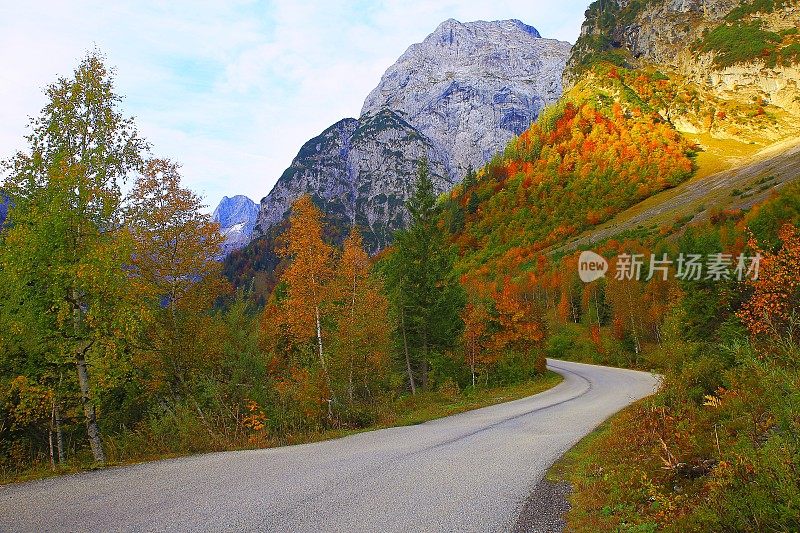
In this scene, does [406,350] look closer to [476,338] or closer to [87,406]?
[476,338]

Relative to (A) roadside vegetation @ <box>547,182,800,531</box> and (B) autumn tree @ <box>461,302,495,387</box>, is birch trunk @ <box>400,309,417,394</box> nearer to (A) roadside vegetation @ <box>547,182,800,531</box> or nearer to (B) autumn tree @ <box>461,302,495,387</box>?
(B) autumn tree @ <box>461,302,495,387</box>

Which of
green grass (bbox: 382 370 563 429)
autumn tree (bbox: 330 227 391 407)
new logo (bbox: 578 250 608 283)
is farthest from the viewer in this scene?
new logo (bbox: 578 250 608 283)

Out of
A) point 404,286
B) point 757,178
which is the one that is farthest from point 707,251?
point 757,178

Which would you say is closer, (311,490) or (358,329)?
(311,490)

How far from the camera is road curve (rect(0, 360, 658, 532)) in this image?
20.1 ft

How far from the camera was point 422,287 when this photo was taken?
90.8ft

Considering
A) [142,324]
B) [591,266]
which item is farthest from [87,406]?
[591,266]

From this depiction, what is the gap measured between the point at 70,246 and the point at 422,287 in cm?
1957

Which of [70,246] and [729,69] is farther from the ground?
[729,69]

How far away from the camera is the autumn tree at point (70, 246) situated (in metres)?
9.98

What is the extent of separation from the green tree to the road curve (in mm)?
14563

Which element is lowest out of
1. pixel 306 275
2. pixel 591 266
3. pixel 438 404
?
pixel 438 404

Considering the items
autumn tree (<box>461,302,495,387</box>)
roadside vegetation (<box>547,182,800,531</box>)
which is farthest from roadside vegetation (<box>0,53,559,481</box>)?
autumn tree (<box>461,302,495,387</box>)

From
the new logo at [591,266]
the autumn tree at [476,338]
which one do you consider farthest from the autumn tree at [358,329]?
the new logo at [591,266]
